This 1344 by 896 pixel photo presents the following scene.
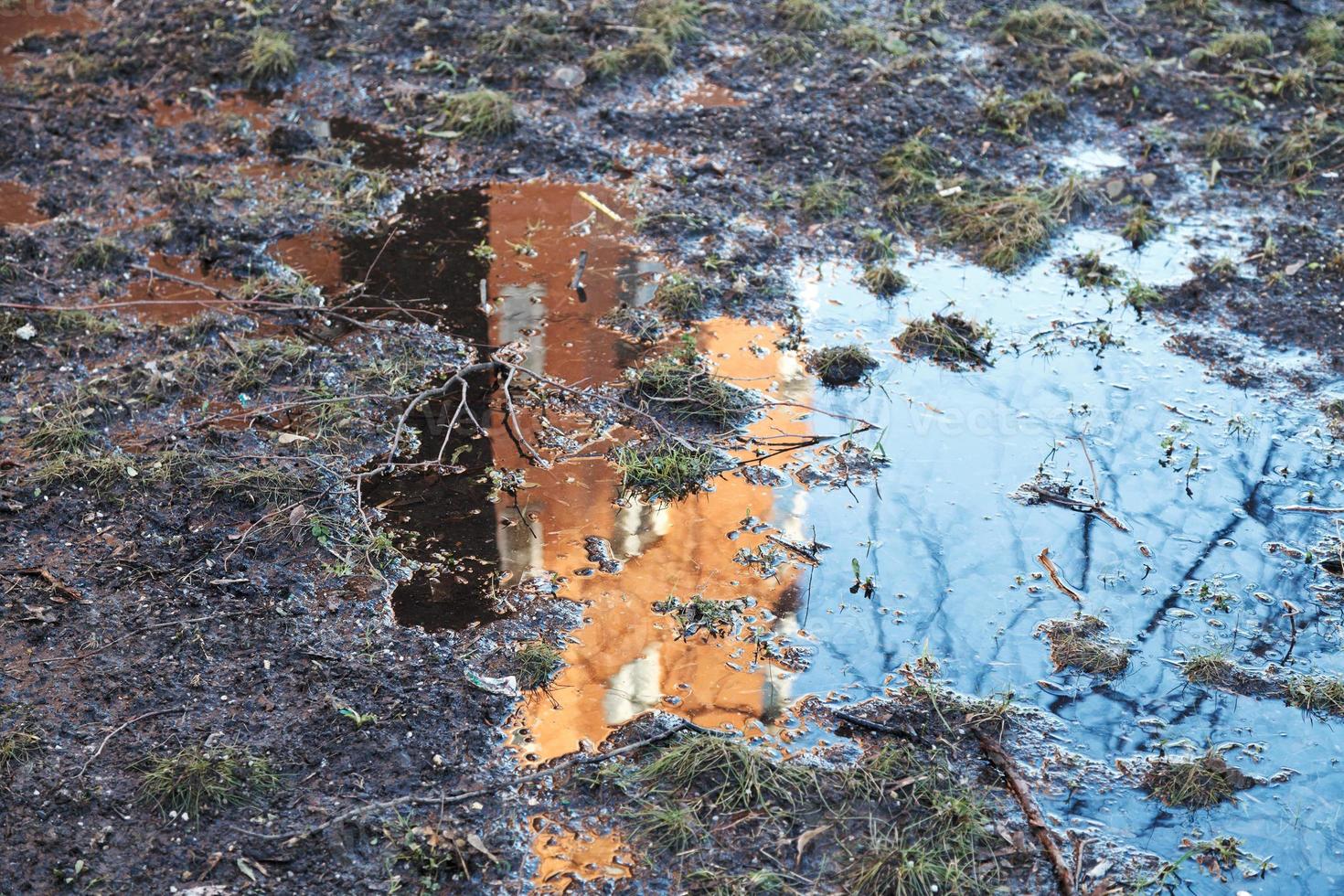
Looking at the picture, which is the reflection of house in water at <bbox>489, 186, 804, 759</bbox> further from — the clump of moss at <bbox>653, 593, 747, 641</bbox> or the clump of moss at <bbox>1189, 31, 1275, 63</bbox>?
the clump of moss at <bbox>1189, 31, 1275, 63</bbox>

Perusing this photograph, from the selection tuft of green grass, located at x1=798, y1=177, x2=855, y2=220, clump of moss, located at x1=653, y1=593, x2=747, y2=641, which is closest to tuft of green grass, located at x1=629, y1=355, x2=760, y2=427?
clump of moss, located at x1=653, y1=593, x2=747, y2=641

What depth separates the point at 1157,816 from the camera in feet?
10.4

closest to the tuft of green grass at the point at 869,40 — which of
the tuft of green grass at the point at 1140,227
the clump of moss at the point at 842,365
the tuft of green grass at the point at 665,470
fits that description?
the tuft of green grass at the point at 1140,227

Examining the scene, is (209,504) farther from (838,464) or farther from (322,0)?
A: (322,0)

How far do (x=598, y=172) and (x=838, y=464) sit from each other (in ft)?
8.82

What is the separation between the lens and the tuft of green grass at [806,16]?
7.52 metres

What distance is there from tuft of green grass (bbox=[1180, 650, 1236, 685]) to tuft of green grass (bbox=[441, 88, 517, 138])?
4677 millimetres

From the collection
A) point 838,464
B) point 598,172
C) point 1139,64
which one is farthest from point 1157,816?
point 1139,64

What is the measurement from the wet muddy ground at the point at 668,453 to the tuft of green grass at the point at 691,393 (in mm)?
23

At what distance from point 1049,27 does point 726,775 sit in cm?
609

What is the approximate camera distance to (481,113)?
6570 millimetres

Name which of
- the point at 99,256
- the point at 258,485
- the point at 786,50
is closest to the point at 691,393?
the point at 258,485

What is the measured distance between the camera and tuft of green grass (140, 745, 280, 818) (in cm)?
306

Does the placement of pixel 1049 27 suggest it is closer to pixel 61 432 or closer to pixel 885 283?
pixel 885 283
